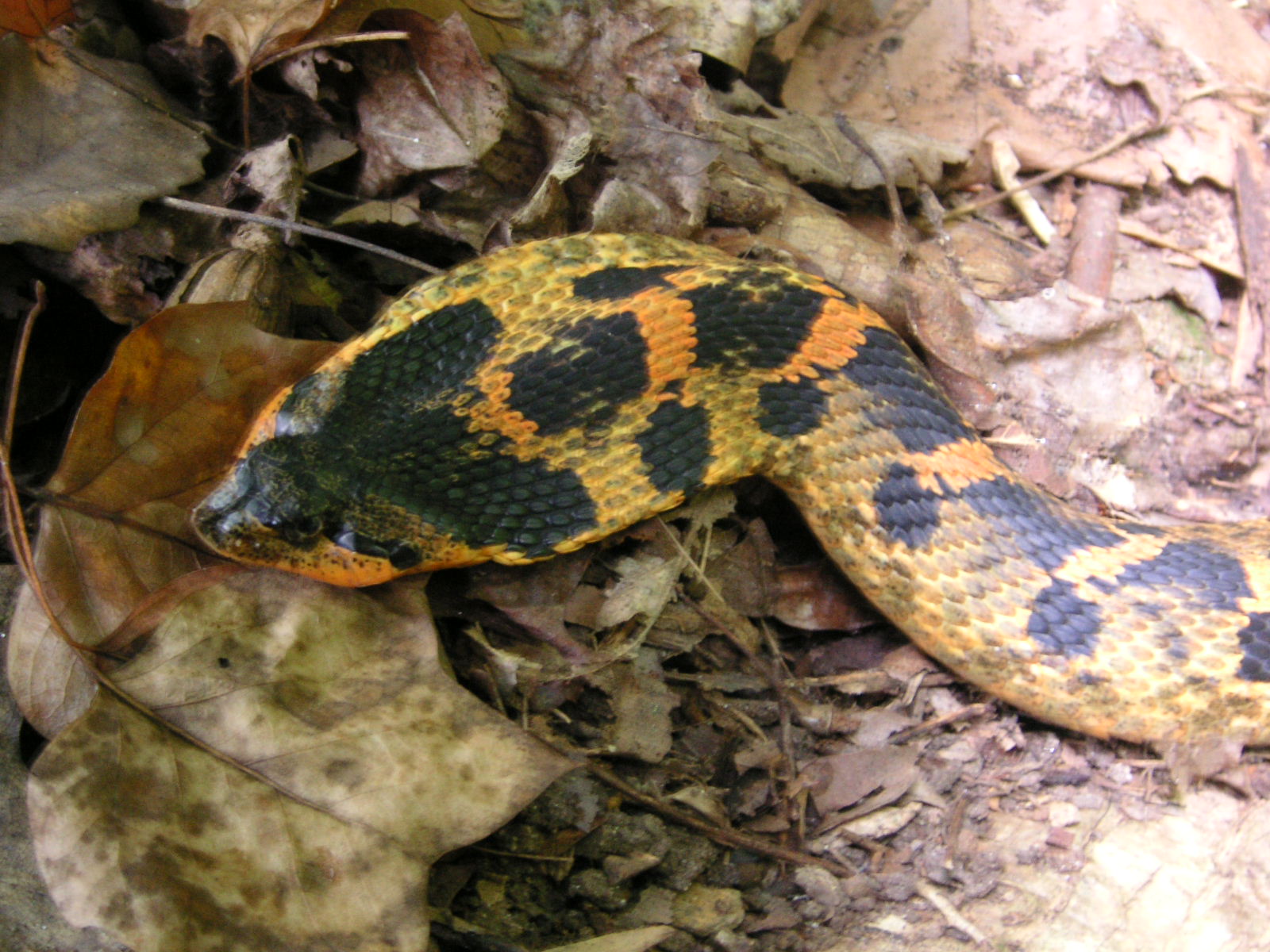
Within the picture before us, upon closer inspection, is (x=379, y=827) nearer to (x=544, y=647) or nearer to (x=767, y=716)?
(x=544, y=647)

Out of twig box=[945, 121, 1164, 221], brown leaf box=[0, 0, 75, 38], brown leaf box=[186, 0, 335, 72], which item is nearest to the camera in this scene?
brown leaf box=[0, 0, 75, 38]

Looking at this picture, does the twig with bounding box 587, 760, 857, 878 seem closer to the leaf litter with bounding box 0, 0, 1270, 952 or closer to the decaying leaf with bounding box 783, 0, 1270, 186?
the leaf litter with bounding box 0, 0, 1270, 952

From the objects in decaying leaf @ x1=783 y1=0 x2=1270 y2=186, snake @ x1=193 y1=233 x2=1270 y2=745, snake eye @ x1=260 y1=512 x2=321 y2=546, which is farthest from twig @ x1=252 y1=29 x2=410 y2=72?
decaying leaf @ x1=783 y1=0 x2=1270 y2=186

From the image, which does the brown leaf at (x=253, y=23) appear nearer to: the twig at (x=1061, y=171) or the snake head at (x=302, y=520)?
the snake head at (x=302, y=520)

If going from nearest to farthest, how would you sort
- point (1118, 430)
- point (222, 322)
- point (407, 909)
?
point (407, 909) < point (222, 322) < point (1118, 430)

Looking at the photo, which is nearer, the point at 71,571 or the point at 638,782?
the point at 71,571

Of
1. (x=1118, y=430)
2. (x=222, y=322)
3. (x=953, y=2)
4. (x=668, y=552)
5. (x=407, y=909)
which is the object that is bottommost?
(x=407, y=909)

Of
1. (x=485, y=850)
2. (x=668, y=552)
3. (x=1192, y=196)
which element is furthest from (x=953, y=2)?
(x=485, y=850)

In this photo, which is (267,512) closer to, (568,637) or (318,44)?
(568,637)
